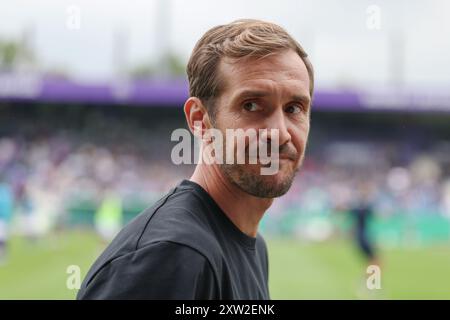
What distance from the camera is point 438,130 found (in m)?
30.7

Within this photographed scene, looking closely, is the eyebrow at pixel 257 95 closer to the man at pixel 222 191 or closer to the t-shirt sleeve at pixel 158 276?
the man at pixel 222 191

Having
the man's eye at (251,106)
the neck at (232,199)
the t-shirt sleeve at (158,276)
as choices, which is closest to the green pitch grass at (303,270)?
the neck at (232,199)

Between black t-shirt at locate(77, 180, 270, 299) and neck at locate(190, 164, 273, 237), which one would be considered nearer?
black t-shirt at locate(77, 180, 270, 299)

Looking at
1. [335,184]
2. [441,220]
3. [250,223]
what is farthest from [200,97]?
[335,184]

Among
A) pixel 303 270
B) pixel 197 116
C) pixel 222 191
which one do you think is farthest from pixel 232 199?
pixel 303 270

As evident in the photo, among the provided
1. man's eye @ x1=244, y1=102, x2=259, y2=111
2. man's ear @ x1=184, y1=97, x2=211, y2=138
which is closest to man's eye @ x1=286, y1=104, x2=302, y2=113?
man's eye @ x1=244, y1=102, x2=259, y2=111

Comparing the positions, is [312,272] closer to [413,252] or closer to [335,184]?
[413,252]

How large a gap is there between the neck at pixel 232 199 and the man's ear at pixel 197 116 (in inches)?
5.0

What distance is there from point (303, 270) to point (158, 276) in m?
12.0

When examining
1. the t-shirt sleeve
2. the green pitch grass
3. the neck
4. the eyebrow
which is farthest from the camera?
the green pitch grass

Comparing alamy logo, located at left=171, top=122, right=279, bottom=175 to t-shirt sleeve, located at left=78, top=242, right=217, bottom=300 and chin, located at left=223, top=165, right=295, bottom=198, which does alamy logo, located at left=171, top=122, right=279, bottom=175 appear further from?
t-shirt sleeve, located at left=78, top=242, right=217, bottom=300

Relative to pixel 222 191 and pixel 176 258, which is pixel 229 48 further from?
pixel 176 258

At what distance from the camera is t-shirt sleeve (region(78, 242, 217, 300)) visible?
1.34 meters
